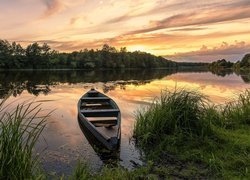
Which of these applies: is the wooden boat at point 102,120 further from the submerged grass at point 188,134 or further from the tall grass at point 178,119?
the tall grass at point 178,119

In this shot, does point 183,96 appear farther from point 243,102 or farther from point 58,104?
point 58,104

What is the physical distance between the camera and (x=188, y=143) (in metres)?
9.80

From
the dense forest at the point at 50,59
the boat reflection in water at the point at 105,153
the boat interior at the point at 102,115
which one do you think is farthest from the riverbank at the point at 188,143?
the dense forest at the point at 50,59

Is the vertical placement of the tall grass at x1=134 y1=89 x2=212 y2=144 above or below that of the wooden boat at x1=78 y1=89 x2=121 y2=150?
above

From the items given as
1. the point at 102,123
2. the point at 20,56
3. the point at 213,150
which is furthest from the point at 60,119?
the point at 20,56

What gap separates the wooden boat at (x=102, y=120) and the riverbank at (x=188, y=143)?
107 cm

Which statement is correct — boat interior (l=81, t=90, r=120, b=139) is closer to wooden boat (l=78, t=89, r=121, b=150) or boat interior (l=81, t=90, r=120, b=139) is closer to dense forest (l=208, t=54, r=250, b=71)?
wooden boat (l=78, t=89, r=121, b=150)

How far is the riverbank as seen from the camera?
24.4ft

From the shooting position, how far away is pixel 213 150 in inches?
360

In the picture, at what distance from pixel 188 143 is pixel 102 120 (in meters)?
4.99

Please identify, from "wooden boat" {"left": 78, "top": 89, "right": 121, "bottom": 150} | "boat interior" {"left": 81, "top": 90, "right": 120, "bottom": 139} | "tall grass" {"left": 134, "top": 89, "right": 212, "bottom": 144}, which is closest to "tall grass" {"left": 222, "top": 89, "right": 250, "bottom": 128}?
"tall grass" {"left": 134, "top": 89, "right": 212, "bottom": 144}

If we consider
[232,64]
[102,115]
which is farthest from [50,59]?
[102,115]

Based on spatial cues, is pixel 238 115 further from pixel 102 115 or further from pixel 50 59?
pixel 50 59

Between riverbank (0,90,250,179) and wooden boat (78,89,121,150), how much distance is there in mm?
1067
